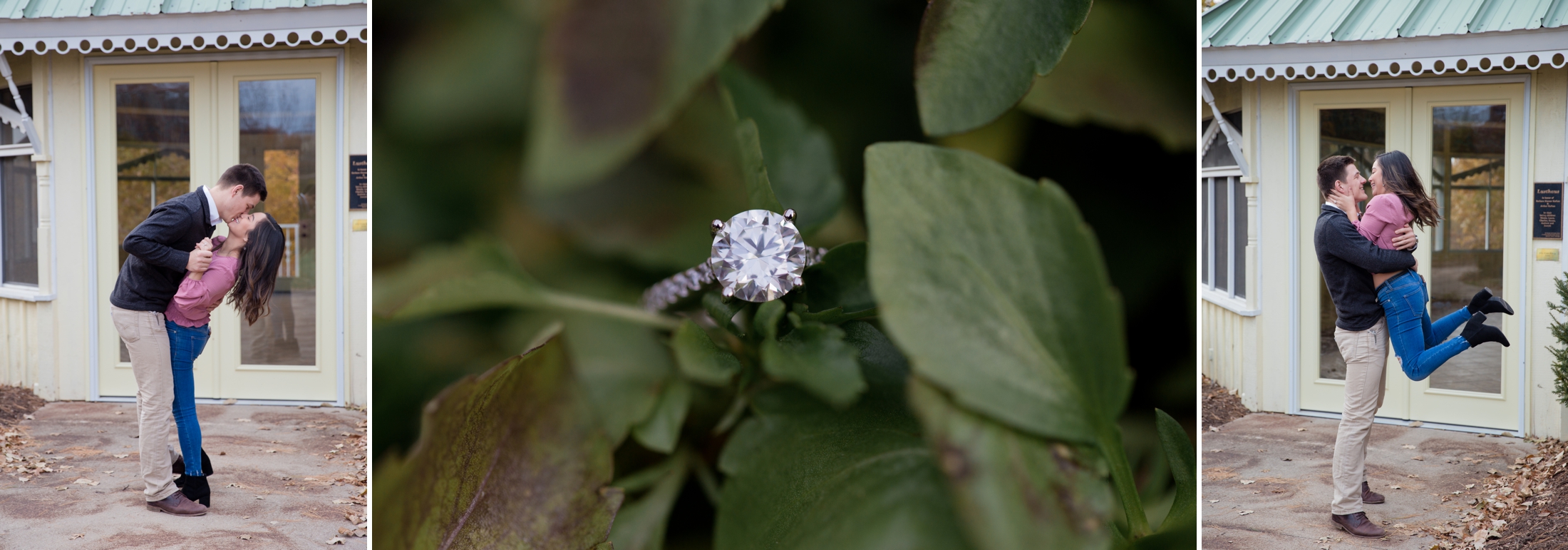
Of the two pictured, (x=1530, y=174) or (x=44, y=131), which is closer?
(x=44, y=131)

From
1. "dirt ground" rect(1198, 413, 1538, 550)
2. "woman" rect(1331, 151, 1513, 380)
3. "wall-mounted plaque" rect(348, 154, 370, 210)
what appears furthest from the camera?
"dirt ground" rect(1198, 413, 1538, 550)

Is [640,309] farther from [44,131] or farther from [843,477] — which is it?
[44,131]

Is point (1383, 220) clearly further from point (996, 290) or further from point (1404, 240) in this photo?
point (996, 290)

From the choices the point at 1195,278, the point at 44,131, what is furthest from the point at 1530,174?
the point at 44,131

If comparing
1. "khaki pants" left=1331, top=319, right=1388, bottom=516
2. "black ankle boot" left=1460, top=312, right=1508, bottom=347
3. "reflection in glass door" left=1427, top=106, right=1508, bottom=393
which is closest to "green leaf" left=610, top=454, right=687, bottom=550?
"khaki pants" left=1331, top=319, right=1388, bottom=516

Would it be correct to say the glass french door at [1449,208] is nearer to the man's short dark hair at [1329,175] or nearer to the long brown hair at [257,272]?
the man's short dark hair at [1329,175]

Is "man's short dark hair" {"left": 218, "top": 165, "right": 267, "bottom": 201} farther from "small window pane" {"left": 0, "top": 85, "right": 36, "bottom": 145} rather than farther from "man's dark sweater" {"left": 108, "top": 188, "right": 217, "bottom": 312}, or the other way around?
"small window pane" {"left": 0, "top": 85, "right": 36, "bottom": 145}
